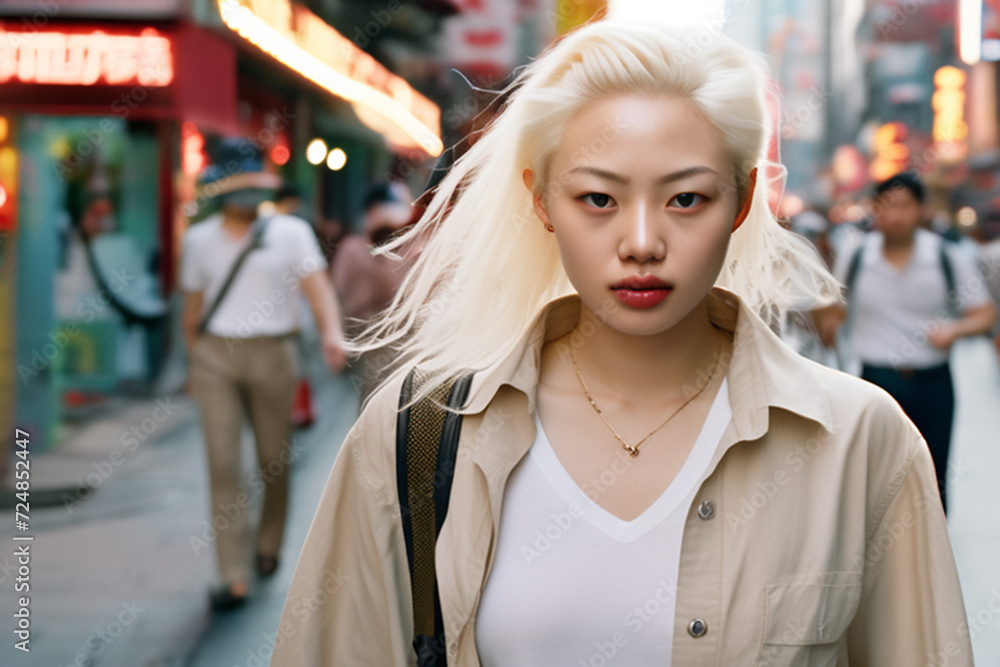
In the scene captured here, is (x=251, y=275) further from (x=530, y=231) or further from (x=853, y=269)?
(x=530, y=231)

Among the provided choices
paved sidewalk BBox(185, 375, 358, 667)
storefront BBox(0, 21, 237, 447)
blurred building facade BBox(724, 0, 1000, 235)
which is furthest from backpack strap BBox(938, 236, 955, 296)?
storefront BBox(0, 21, 237, 447)

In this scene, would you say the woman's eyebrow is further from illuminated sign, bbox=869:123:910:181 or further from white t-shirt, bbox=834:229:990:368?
illuminated sign, bbox=869:123:910:181

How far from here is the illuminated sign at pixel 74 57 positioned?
416 inches

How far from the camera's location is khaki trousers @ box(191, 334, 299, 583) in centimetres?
504

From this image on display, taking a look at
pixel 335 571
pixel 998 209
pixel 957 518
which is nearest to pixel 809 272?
pixel 335 571

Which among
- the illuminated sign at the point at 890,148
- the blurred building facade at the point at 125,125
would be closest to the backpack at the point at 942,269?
the blurred building facade at the point at 125,125

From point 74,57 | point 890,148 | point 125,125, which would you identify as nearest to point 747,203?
point 74,57

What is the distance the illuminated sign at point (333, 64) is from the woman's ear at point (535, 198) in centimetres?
662

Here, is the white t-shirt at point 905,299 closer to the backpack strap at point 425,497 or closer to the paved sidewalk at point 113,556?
the paved sidewalk at point 113,556

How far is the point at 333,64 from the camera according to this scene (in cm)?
1330

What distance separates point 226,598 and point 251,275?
1.49 meters

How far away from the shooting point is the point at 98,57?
10.7m

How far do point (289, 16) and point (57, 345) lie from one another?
529cm

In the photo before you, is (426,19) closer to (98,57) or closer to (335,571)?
(98,57)
